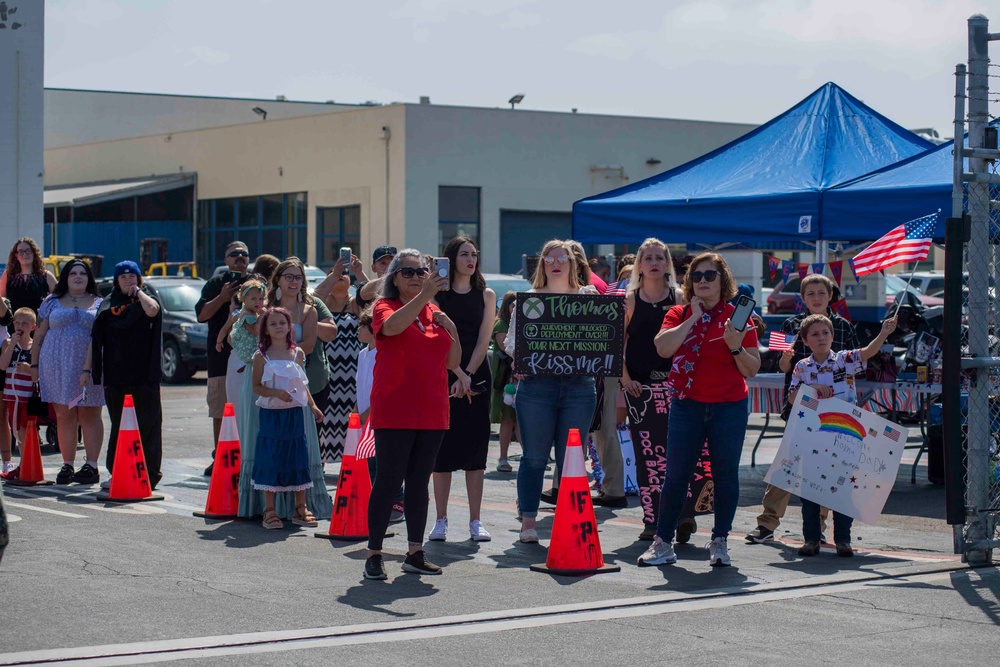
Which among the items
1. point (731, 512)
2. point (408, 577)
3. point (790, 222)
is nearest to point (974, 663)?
point (731, 512)

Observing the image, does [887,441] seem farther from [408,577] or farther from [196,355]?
[196,355]

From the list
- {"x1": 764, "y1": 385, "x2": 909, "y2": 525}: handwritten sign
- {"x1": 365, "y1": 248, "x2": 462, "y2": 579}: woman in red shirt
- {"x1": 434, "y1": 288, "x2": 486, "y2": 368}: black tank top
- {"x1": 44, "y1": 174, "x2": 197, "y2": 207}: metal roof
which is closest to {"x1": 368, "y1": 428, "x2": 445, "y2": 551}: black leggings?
{"x1": 365, "y1": 248, "x2": 462, "y2": 579}: woman in red shirt

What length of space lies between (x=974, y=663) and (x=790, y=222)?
703cm

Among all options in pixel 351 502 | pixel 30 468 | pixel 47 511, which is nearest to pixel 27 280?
pixel 30 468

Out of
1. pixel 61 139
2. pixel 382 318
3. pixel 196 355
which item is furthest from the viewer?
pixel 61 139

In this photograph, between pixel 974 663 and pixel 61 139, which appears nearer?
pixel 974 663

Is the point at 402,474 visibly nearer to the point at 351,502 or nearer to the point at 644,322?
the point at 351,502

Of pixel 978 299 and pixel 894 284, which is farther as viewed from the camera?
pixel 894 284

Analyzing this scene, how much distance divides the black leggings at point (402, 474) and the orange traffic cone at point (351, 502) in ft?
3.74

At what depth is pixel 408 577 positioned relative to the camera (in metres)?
8.09

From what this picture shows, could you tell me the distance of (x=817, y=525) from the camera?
29.4 ft

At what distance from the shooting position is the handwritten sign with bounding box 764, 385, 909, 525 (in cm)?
894

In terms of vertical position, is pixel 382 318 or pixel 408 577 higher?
pixel 382 318

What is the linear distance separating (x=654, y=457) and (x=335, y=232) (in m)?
34.5
